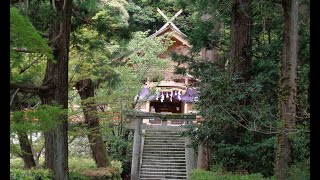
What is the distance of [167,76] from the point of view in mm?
17781

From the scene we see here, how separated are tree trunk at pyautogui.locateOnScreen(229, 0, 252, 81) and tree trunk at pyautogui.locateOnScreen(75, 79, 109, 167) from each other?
363 centimetres

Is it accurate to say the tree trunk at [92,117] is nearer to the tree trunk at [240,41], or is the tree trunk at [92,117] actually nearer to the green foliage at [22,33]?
the tree trunk at [240,41]

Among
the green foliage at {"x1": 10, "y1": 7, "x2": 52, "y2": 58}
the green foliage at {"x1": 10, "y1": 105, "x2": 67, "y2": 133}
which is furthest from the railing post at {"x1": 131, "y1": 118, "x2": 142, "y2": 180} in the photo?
the green foliage at {"x1": 10, "y1": 7, "x2": 52, "y2": 58}

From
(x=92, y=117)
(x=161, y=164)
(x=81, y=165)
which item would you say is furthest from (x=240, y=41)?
(x=81, y=165)

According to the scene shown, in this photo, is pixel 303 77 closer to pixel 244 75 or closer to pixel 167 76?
pixel 244 75

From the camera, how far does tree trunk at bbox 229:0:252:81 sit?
855 cm

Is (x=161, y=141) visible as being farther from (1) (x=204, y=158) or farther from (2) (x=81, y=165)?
(1) (x=204, y=158)

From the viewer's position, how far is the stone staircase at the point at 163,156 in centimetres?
1292

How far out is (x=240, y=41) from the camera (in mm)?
8750

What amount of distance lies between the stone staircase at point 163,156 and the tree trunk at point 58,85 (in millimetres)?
6247

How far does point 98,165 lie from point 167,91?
623 centimetres

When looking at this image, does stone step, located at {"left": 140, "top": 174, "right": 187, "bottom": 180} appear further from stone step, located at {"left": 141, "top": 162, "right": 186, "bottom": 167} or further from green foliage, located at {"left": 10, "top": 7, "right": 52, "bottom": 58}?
green foliage, located at {"left": 10, "top": 7, "right": 52, "bottom": 58}

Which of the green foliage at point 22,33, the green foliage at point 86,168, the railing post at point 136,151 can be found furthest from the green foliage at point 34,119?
the railing post at point 136,151

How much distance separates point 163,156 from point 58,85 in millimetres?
7543
